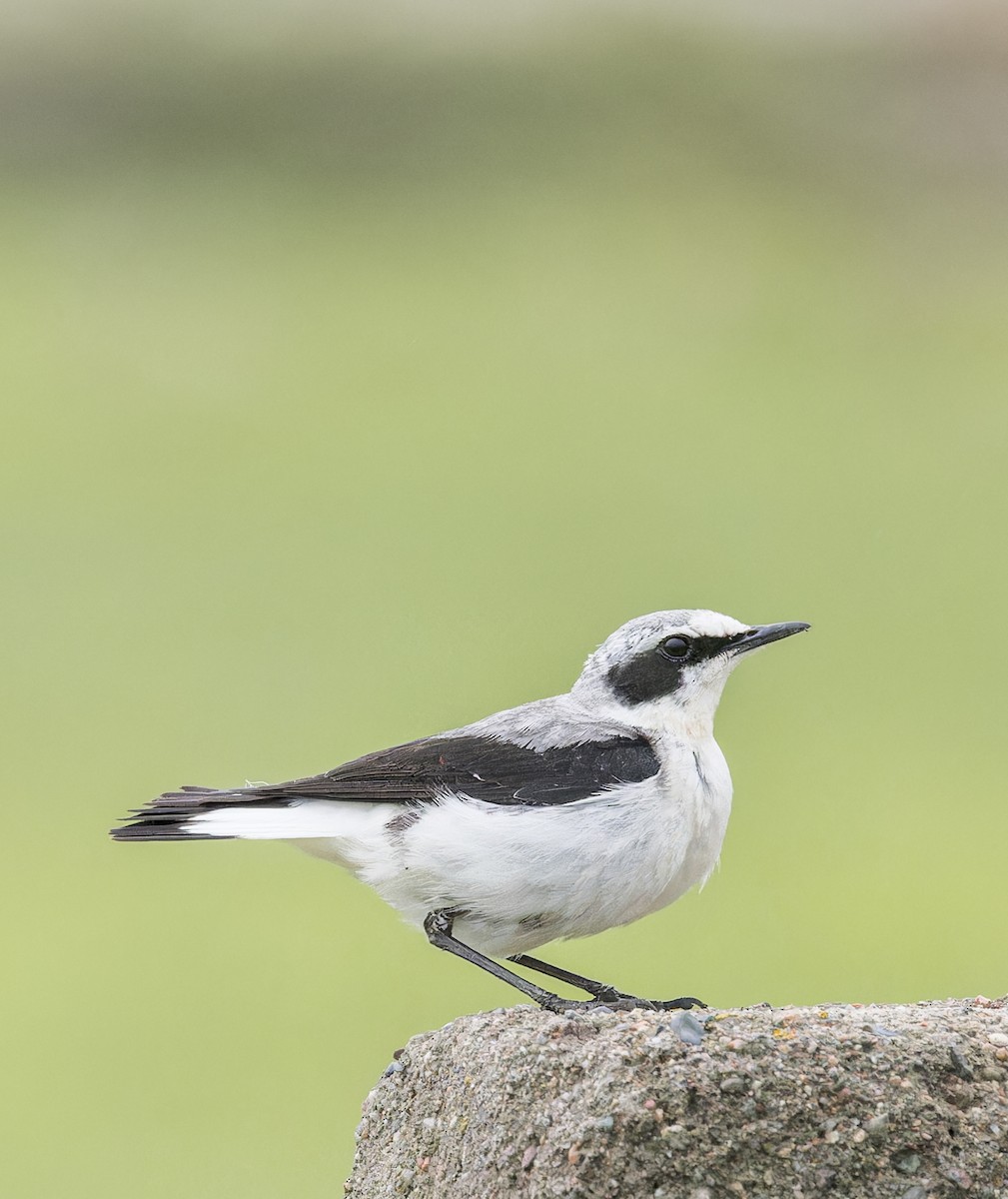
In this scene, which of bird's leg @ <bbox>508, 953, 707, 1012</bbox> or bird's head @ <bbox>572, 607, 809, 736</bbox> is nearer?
bird's leg @ <bbox>508, 953, 707, 1012</bbox>

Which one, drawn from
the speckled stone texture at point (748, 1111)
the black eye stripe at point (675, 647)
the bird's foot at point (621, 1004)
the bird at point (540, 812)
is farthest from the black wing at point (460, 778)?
the speckled stone texture at point (748, 1111)

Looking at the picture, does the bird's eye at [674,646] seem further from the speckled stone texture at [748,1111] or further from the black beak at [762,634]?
the speckled stone texture at [748,1111]

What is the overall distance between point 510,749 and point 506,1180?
1.40 meters

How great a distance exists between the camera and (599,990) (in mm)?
4449

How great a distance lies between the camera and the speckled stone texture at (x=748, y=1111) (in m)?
3.07

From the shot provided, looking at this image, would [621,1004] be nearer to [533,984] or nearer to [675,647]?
[533,984]

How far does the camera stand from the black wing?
14.0 feet

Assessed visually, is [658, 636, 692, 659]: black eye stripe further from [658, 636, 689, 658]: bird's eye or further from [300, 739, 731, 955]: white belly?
[300, 739, 731, 955]: white belly

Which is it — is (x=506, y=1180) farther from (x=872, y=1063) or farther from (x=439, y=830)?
(x=439, y=830)

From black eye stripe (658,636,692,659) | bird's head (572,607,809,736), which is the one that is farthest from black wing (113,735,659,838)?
black eye stripe (658,636,692,659)

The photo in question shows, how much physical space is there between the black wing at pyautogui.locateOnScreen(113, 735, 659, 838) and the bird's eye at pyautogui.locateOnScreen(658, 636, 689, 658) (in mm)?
317

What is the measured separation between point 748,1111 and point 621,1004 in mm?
918

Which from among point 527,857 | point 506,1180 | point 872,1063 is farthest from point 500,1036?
point 872,1063

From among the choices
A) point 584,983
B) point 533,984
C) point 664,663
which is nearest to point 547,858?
point 533,984
